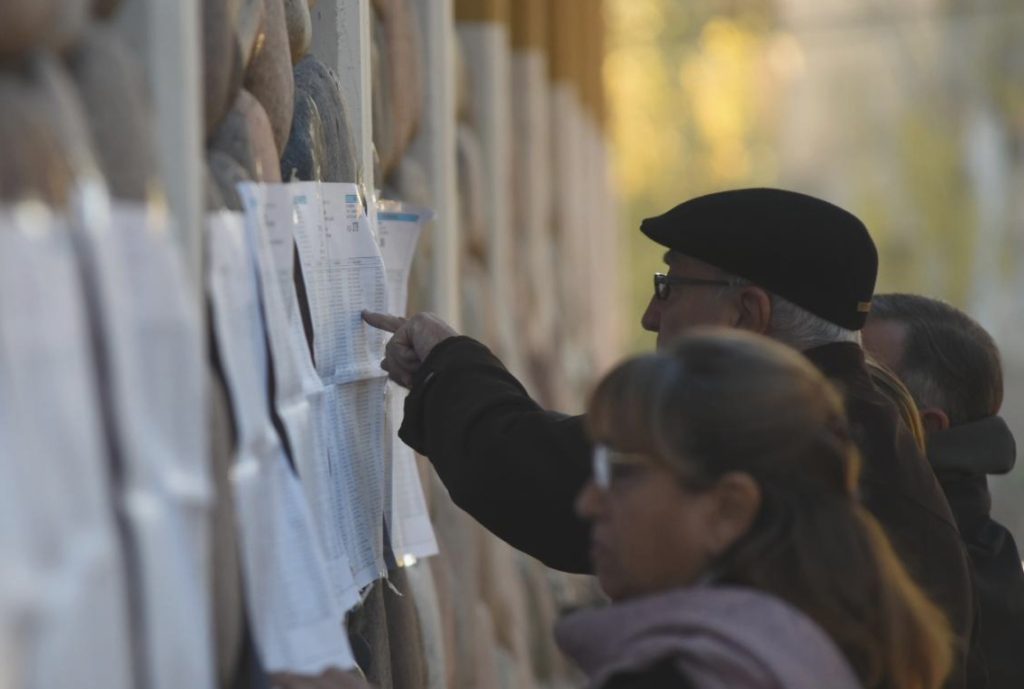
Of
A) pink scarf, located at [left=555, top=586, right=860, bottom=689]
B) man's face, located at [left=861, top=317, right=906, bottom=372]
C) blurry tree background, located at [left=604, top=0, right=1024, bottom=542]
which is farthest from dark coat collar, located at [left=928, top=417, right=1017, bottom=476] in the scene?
blurry tree background, located at [left=604, top=0, right=1024, bottom=542]

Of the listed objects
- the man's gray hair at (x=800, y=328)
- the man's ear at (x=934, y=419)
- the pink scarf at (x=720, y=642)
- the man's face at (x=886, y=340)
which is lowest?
the man's ear at (x=934, y=419)

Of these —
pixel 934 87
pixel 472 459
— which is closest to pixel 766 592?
pixel 472 459

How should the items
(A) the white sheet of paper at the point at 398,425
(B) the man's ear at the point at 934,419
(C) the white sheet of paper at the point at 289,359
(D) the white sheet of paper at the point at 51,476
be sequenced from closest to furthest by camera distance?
(D) the white sheet of paper at the point at 51,476
(C) the white sheet of paper at the point at 289,359
(A) the white sheet of paper at the point at 398,425
(B) the man's ear at the point at 934,419

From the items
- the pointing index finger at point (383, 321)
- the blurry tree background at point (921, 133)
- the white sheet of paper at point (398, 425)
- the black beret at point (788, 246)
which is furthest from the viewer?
the blurry tree background at point (921, 133)

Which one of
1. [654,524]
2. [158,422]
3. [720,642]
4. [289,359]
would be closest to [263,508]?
[289,359]

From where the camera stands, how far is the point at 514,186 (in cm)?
607

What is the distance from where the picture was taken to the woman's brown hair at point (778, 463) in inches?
72.4

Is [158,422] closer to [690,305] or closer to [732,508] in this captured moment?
[732,508]

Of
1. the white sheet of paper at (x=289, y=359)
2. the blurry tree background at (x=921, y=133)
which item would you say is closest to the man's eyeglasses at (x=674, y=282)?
the white sheet of paper at (x=289, y=359)

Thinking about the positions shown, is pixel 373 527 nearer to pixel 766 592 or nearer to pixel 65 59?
pixel 766 592

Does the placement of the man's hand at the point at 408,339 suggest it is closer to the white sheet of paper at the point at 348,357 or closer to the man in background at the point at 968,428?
the white sheet of paper at the point at 348,357

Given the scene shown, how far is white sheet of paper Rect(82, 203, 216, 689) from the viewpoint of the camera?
61.7 inches

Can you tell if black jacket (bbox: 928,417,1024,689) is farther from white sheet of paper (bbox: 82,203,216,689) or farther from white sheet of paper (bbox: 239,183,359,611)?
white sheet of paper (bbox: 82,203,216,689)

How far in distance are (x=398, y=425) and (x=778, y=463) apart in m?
1.16
